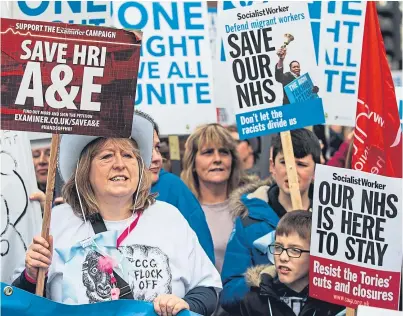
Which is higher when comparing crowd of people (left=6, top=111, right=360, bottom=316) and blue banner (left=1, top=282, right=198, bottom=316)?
crowd of people (left=6, top=111, right=360, bottom=316)

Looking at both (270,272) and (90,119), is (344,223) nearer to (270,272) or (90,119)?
(270,272)

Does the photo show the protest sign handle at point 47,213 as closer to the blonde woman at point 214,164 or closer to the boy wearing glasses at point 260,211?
the boy wearing glasses at point 260,211

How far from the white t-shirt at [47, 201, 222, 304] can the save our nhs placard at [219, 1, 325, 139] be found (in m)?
1.23

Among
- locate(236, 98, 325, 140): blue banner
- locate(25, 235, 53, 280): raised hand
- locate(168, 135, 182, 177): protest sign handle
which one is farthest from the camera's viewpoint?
locate(168, 135, 182, 177): protest sign handle

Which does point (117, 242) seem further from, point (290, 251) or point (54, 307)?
point (290, 251)

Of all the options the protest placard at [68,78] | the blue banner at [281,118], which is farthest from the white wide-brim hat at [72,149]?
the blue banner at [281,118]

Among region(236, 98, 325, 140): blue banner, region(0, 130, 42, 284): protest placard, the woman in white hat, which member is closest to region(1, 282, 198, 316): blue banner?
the woman in white hat

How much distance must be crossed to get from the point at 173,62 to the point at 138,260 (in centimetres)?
248

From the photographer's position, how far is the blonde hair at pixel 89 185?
5.16m

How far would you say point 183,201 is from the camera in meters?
6.35

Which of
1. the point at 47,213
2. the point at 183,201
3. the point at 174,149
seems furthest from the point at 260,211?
the point at 174,149

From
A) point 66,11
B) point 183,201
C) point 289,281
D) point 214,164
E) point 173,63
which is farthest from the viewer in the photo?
point 173,63

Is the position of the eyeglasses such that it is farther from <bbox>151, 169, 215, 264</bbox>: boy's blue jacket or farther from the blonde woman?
the blonde woman

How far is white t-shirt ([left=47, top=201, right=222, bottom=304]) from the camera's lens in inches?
195
